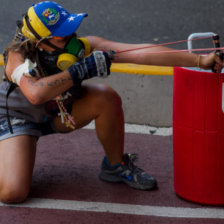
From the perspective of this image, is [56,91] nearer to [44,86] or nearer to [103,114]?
[44,86]

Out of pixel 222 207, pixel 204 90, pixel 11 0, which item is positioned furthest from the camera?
pixel 11 0

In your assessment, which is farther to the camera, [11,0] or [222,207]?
[11,0]

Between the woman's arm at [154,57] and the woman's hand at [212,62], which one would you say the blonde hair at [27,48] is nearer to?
the woman's arm at [154,57]

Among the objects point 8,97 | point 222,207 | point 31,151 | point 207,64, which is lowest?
point 222,207

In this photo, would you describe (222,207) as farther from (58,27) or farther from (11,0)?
(11,0)

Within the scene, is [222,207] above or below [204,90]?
below

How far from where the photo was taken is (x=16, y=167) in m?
3.61

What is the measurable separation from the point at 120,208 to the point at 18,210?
59cm

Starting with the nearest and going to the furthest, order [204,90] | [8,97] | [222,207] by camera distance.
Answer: [204,90], [222,207], [8,97]

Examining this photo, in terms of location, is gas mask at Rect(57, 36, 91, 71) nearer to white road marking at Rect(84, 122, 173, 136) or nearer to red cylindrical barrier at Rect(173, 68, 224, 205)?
red cylindrical barrier at Rect(173, 68, 224, 205)

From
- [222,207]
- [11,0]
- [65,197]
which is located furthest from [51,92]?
[11,0]

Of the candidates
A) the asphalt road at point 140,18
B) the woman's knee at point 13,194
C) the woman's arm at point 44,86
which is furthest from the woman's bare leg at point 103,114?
the asphalt road at point 140,18

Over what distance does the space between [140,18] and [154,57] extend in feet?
10.3

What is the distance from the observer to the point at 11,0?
22.5 ft
